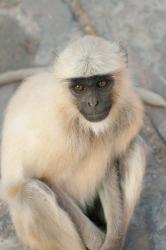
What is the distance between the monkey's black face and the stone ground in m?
2.02

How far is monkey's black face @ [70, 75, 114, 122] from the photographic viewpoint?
5664mm

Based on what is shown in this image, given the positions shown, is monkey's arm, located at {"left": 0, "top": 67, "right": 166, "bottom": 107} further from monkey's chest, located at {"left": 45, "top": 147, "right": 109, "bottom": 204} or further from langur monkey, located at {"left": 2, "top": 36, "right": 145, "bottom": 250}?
monkey's chest, located at {"left": 45, "top": 147, "right": 109, "bottom": 204}

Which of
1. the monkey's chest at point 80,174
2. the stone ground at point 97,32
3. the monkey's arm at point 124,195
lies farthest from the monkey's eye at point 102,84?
the stone ground at point 97,32

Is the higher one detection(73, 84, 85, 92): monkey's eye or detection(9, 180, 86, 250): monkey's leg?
detection(73, 84, 85, 92): monkey's eye

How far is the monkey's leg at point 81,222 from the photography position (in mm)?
6246

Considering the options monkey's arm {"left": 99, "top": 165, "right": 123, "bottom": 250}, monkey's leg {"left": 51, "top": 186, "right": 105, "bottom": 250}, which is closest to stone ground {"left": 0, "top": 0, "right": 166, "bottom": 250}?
monkey's arm {"left": 99, "top": 165, "right": 123, "bottom": 250}

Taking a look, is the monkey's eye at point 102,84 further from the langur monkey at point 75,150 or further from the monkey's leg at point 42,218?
the monkey's leg at point 42,218

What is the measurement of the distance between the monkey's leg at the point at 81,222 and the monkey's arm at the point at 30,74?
202 cm

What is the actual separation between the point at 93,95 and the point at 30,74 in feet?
8.26

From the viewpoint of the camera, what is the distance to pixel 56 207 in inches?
238

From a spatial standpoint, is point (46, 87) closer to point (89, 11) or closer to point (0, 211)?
point (0, 211)

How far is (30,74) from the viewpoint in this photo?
8.08 metres

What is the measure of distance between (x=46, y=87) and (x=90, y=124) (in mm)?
471

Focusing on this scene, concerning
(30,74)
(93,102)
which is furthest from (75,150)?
(30,74)
